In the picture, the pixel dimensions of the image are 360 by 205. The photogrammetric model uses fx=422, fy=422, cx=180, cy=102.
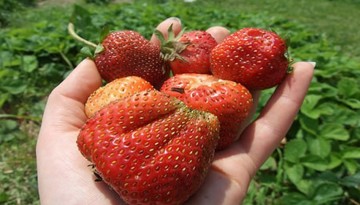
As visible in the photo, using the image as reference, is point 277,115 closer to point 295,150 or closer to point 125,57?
point 295,150

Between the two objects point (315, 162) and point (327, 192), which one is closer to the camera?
point (327, 192)

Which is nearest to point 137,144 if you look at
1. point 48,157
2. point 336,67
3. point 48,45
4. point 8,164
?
point 48,157

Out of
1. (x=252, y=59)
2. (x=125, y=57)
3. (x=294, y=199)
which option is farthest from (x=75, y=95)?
(x=294, y=199)

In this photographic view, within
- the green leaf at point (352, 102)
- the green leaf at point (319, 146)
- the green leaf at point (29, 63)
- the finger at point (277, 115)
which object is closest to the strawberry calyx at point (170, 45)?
the finger at point (277, 115)

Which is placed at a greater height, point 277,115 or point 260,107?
point 277,115

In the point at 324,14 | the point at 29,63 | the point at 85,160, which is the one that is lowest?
the point at 324,14

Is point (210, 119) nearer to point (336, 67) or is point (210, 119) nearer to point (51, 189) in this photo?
point (51, 189)

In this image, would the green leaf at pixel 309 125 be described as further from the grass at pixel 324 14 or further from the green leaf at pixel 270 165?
the grass at pixel 324 14
